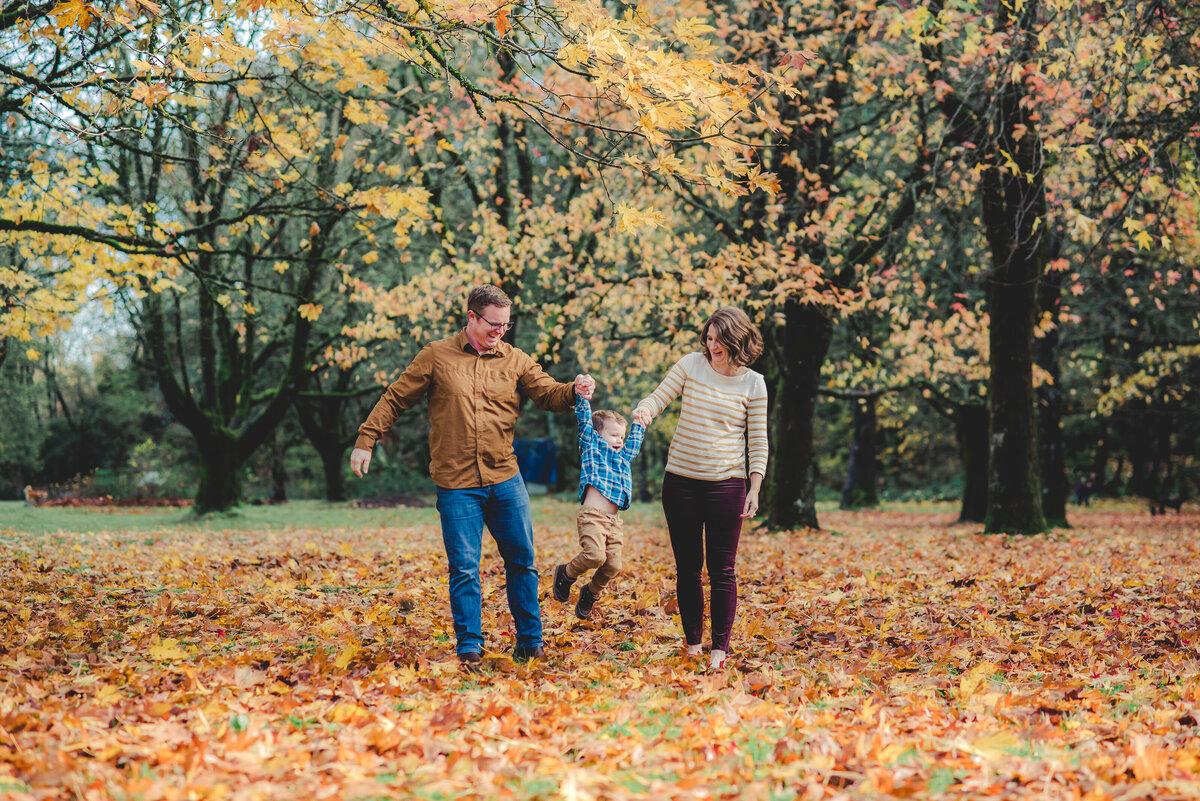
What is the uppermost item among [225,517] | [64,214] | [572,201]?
[572,201]

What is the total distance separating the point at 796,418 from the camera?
14320 mm

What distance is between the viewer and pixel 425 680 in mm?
4191

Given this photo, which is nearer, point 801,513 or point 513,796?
point 513,796

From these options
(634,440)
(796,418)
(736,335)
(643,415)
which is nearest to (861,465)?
(796,418)

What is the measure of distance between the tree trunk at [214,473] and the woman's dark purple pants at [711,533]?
1443cm

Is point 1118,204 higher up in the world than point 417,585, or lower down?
higher up

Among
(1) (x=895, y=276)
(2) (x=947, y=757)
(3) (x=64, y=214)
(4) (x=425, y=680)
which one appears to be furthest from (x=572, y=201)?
(2) (x=947, y=757)

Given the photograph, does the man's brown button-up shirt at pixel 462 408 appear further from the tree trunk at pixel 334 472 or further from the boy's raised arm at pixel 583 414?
the tree trunk at pixel 334 472

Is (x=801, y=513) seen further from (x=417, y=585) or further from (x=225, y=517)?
(x=225, y=517)

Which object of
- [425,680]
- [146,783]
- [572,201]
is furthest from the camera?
[572,201]

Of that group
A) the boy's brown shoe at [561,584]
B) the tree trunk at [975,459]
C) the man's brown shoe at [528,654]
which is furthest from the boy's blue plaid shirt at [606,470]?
the tree trunk at [975,459]

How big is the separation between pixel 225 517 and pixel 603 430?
13.3m

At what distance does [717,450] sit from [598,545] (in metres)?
1.41

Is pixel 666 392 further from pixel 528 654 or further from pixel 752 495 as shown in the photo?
pixel 528 654
